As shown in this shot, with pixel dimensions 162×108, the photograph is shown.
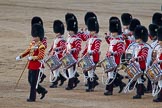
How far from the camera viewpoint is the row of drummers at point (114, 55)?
62.6 feet

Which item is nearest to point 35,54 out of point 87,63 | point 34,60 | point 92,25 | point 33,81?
point 34,60

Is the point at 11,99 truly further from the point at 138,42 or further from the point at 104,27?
the point at 104,27

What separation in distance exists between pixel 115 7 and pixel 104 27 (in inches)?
552

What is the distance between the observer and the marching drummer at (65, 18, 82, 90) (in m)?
20.5

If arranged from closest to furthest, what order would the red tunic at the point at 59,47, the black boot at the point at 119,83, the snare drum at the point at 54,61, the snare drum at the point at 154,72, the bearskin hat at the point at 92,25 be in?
1. the snare drum at the point at 154,72
2. the black boot at the point at 119,83
3. the snare drum at the point at 54,61
4. the bearskin hat at the point at 92,25
5. the red tunic at the point at 59,47

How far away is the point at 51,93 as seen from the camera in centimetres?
1975

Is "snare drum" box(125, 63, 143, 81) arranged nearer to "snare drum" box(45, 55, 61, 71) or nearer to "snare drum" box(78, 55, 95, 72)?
"snare drum" box(78, 55, 95, 72)

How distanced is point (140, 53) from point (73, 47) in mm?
2026

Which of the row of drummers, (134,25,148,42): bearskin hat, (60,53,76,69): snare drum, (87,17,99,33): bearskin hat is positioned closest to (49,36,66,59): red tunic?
the row of drummers

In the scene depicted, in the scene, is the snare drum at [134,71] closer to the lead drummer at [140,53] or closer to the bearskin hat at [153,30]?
the lead drummer at [140,53]

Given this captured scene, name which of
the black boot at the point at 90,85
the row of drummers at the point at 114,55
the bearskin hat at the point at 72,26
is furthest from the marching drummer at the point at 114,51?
the bearskin hat at the point at 72,26

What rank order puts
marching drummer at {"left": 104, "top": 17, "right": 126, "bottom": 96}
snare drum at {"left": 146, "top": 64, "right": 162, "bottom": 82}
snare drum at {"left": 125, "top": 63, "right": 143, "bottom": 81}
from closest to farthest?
snare drum at {"left": 146, "top": 64, "right": 162, "bottom": 82}
snare drum at {"left": 125, "top": 63, "right": 143, "bottom": 81}
marching drummer at {"left": 104, "top": 17, "right": 126, "bottom": 96}

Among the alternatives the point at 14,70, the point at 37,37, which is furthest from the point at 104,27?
the point at 37,37

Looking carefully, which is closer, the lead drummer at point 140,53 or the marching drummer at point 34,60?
the marching drummer at point 34,60
